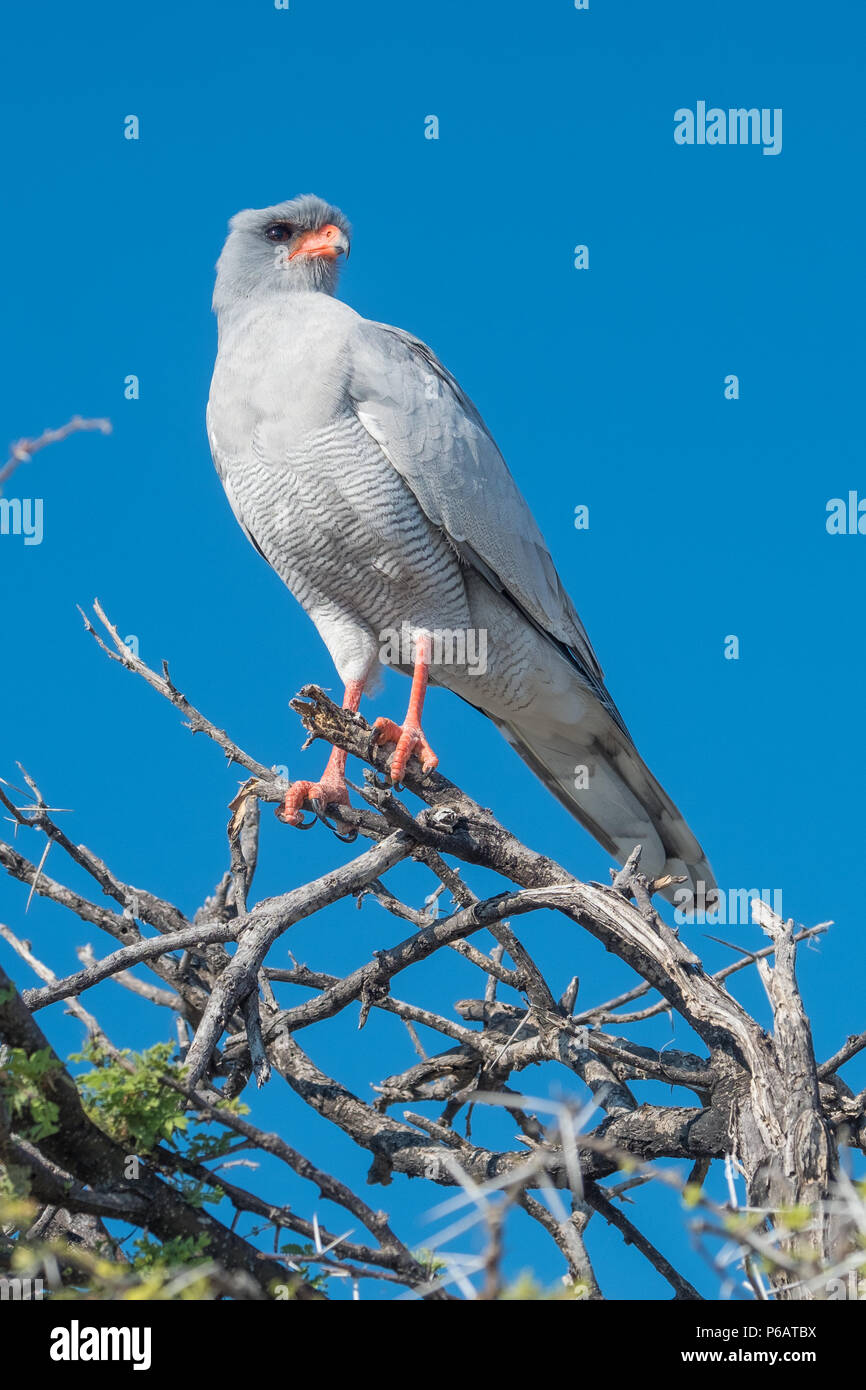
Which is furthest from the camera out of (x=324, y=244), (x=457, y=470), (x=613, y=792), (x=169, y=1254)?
(x=324, y=244)

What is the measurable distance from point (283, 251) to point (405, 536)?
2010 millimetres

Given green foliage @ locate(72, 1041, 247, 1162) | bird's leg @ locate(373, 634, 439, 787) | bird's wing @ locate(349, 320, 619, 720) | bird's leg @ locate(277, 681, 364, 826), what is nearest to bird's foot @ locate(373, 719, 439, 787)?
bird's leg @ locate(373, 634, 439, 787)

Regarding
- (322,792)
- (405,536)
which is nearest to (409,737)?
(322,792)

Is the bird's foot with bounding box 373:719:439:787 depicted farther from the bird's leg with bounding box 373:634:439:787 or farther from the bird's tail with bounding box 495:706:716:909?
the bird's tail with bounding box 495:706:716:909

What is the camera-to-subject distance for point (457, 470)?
6250 mm

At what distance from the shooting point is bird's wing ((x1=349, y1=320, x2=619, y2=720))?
606cm

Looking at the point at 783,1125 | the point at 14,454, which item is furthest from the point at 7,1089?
the point at 783,1125

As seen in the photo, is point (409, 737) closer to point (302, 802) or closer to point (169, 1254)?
point (302, 802)

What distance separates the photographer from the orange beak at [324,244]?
22.6 feet

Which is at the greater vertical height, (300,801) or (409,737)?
(409,737)

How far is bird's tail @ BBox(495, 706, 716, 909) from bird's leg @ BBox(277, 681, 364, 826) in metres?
1.31

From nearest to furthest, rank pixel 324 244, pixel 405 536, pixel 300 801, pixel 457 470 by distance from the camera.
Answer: pixel 300 801 < pixel 405 536 < pixel 457 470 < pixel 324 244

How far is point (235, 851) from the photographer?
17.3 feet
